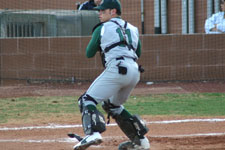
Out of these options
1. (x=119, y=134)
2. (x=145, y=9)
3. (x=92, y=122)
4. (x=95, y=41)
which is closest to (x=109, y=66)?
(x=95, y=41)

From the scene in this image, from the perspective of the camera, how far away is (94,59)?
13.3 metres

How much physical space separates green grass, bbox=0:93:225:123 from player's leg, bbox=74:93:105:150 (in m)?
3.31

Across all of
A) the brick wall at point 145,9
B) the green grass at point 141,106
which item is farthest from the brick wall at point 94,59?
the brick wall at point 145,9

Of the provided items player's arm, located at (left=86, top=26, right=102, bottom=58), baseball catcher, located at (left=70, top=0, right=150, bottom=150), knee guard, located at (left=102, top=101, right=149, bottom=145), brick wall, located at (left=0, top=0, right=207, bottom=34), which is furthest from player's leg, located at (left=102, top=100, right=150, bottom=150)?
brick wall, located at (left=0, top=0, right=207, bottom=34)

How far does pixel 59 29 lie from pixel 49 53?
0.90 m

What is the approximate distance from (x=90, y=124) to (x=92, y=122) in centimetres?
3

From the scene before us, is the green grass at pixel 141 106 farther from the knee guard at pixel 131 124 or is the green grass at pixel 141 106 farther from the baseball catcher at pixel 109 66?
the baseball catcher at pixel 109 66

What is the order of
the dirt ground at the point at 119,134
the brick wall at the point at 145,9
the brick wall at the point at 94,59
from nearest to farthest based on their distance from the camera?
the dirt ground at the point at 119,134 → the brick wall at the point at 94,59 → the brick wall at the point at 145,9

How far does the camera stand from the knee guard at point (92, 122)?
5301mm

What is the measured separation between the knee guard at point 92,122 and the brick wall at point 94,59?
790 centimetres

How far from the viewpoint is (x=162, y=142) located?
654 cm

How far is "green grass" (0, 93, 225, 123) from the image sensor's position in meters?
9.02

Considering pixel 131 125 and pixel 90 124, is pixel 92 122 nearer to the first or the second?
pixel 90 124

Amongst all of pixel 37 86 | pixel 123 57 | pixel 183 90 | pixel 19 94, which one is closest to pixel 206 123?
pixel 123 57
